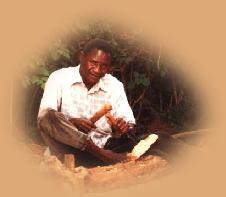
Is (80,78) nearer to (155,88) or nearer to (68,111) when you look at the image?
(68,111)

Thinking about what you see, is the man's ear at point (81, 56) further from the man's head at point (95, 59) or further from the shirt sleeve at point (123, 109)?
the shirt sleeve at point (123, 109)

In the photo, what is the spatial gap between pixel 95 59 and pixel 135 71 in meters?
0.96

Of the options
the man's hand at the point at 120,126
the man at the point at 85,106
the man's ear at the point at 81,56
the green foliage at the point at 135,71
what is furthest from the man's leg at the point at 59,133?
the man's ear at the point at 81,56

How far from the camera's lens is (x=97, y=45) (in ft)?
20.0

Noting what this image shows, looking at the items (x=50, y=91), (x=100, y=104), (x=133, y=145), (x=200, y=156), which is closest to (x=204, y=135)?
(x=200, y=156)

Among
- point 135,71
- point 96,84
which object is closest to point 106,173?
point 96,84

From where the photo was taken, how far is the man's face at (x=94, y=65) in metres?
6.06

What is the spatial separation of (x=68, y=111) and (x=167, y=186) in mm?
1201

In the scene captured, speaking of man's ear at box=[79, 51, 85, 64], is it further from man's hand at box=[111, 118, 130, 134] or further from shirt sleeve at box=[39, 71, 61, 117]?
man's hand at box=[111, 118, 130, 134]

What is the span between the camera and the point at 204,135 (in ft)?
22.7

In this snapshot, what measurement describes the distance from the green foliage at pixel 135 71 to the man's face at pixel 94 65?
0.29 meters

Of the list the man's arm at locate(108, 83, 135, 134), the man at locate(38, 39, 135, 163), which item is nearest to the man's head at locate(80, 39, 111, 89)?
the man at locate(38, 39, 135, 163)

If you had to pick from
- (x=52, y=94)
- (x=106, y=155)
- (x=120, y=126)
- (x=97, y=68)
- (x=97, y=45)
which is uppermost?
(x=97, y=45)

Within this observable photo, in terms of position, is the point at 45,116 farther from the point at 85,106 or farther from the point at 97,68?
the point at 97,68
